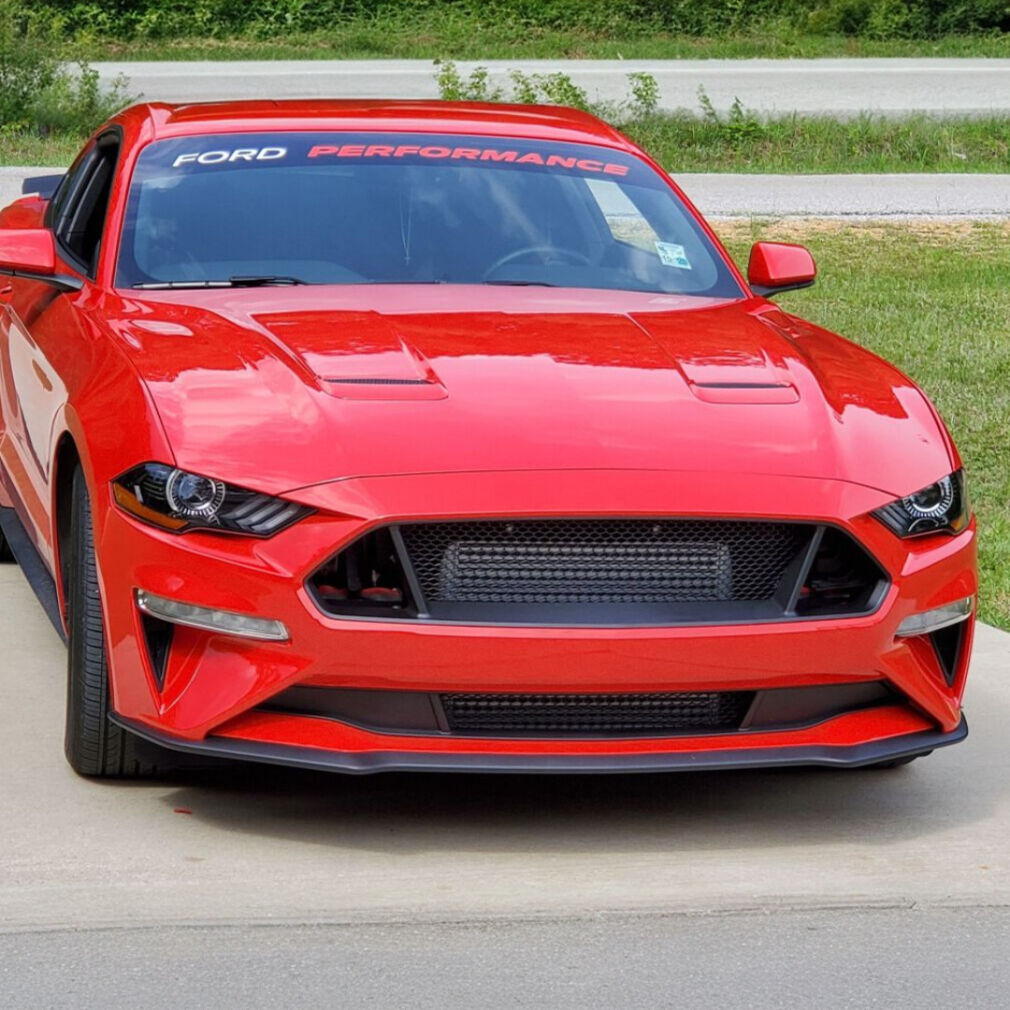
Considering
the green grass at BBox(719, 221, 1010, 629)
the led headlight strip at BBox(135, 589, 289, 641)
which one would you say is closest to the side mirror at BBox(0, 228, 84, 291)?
the led headlight strip at BBox(135, 589, 289, 641)

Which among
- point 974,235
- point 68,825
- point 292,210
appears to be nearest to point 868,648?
point 68,825

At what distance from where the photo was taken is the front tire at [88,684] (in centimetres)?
464

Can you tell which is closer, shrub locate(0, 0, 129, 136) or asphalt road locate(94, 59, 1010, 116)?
shrub locate(0, 0, 129, 136)

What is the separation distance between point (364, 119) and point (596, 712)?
8.06 ft

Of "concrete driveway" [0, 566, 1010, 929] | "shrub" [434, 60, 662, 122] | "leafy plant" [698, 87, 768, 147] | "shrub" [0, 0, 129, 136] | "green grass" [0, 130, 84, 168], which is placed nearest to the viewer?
"concrete driveway" [0, 566, 1010, 929]

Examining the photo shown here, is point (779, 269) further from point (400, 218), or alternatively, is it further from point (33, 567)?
point (33, 567)

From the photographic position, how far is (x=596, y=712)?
4398 millimetres

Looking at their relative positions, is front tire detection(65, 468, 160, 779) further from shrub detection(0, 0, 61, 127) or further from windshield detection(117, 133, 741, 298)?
shrub detection(0, 0, 61, 127)

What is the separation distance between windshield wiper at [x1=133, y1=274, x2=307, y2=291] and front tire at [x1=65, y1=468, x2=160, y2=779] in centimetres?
77

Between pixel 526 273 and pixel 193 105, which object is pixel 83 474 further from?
pixel 193 105

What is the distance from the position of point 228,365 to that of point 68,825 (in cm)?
102

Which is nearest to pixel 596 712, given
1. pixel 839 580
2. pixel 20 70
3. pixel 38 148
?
pixel 839 580

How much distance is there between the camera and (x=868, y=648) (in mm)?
4406

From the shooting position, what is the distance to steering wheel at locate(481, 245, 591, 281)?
5.84 meters
